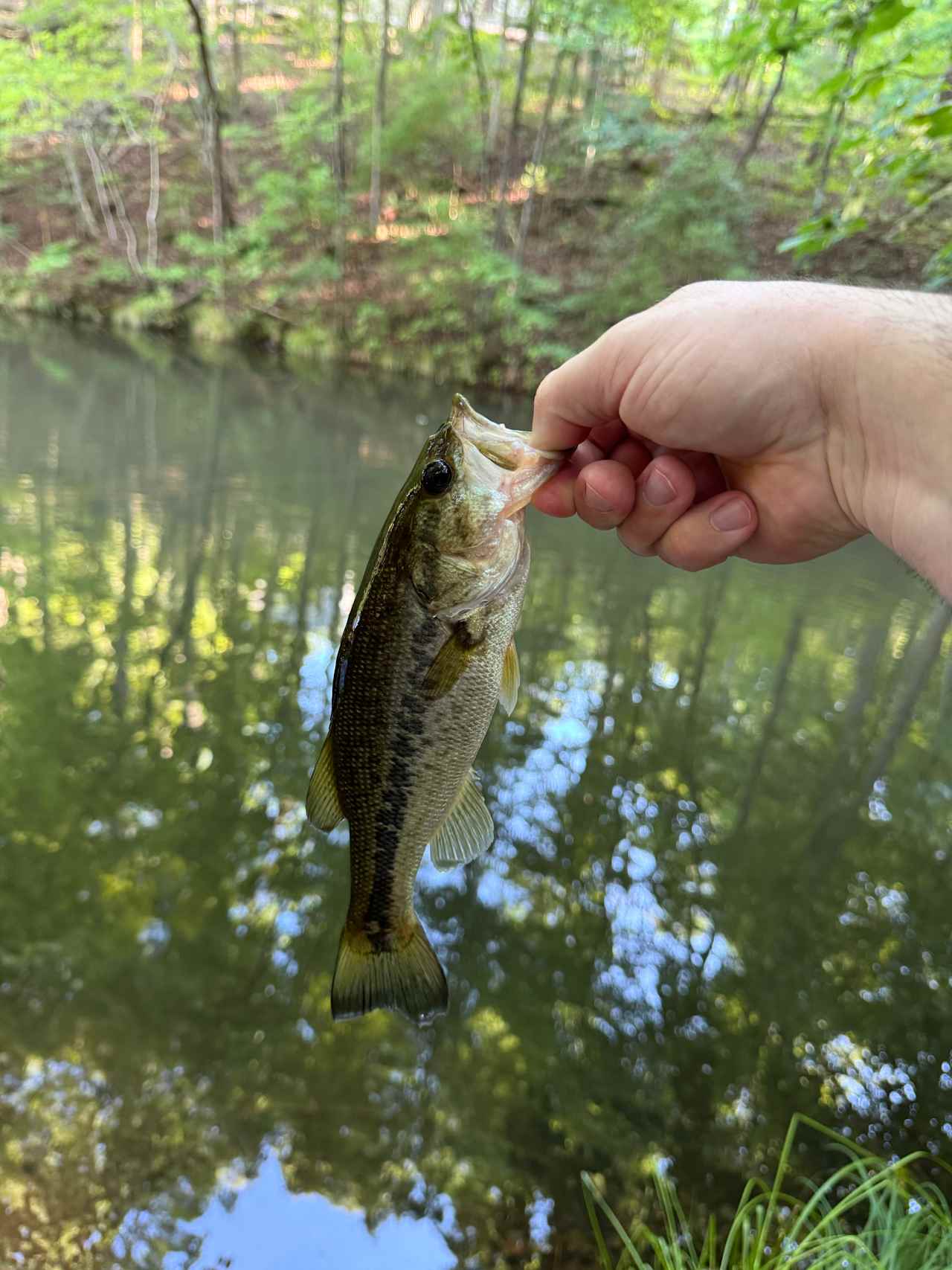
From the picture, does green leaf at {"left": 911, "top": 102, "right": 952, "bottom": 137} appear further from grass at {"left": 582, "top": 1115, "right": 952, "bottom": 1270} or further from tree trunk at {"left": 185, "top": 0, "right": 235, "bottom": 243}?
tree trunk at {"left": 185, "top": 0, "right": 235, "bottom": 243}

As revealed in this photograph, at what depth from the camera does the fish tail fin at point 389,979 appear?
1.85 m

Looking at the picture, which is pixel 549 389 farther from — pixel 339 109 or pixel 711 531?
pixel 339 109

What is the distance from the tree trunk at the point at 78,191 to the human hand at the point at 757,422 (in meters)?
29.3

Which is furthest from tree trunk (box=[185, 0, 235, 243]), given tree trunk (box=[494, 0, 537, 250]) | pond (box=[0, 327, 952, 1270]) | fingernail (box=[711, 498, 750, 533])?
fingernail (box=[711, 498, 750, 533])

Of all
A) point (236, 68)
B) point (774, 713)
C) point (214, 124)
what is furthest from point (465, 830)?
point (236, 68)

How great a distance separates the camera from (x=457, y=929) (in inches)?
167

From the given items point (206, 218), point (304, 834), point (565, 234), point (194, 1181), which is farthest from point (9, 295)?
point (194, 1181)

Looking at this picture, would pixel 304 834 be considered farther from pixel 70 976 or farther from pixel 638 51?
pixel 638 51

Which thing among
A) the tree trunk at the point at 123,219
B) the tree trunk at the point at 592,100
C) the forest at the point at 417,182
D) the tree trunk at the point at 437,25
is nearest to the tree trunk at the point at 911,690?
the forest at the point at 417,182

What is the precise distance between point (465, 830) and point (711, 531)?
1089mm

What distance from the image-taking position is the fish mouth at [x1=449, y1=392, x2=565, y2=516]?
5.66 ft

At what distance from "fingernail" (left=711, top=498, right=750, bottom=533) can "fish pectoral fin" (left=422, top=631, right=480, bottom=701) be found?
2.87 feet

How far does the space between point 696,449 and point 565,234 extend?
73.4 ft

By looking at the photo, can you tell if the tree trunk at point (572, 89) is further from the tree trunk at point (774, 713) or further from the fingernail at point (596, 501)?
the fingernail at point (596, 501)
